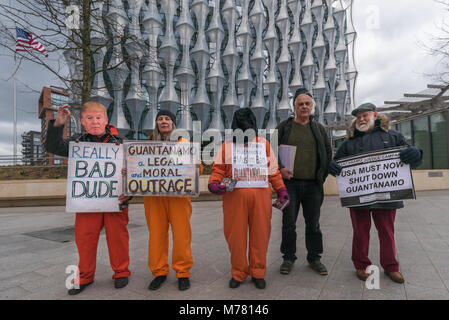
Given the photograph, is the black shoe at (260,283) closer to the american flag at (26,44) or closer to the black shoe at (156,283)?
the black shoe at (156,283)

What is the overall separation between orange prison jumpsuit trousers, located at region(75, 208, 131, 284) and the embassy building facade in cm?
2339

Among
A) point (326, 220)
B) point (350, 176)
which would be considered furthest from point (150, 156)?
point (326, 220)

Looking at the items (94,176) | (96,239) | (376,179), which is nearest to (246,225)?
(376,179)

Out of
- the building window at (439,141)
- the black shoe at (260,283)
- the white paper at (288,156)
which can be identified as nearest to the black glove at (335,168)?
the white paper at (288,156)

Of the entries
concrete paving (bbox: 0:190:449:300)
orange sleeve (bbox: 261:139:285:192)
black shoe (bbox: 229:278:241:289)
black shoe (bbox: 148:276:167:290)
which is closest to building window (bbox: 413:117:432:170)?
concrete paving (bbox: 0:190:449:300)

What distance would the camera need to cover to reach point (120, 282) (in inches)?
105

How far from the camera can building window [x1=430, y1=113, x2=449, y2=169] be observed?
12047 millimetres

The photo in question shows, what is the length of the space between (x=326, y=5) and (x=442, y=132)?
3586 centimetres

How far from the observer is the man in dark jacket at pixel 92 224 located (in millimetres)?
2635

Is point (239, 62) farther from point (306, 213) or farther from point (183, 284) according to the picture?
point (183, 284)

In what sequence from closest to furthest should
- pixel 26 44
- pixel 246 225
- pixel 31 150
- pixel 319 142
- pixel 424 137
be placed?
1. pixel 246 225
2. pixel 319 142
3. pixel 26 44
4. pixel 424 137
5. pixel 31 150

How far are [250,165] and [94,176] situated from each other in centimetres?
178

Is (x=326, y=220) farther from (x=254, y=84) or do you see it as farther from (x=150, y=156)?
(x=254, y=84)
